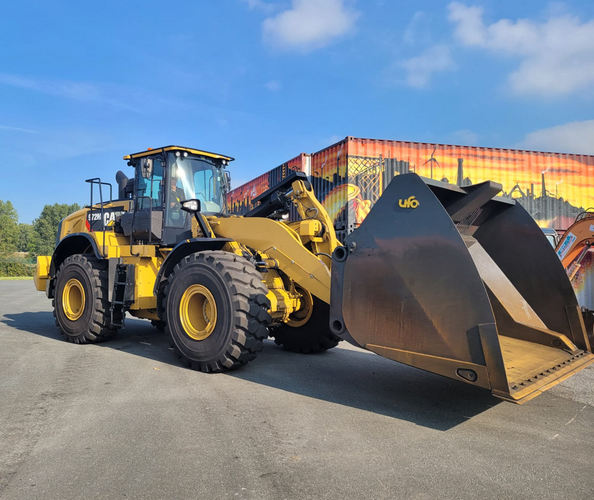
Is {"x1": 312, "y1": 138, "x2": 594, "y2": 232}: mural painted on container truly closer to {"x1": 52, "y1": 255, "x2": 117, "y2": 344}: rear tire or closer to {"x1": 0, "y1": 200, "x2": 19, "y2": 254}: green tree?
{"x1": 52, "y1": 255, "x2": 117, "y2": 344}: rear tire

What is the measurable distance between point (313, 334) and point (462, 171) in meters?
9.21

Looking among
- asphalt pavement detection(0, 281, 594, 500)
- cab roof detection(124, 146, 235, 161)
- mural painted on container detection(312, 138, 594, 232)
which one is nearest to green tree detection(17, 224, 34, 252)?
mural painted on container detection(312, 138, 594, 232)

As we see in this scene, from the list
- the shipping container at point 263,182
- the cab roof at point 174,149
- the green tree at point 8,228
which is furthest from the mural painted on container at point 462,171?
the green tree at point 8,228

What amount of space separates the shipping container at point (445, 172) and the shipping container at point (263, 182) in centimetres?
5

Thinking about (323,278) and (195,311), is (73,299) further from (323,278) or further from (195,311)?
(323,278)

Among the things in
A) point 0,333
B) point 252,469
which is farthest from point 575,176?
point 0,333

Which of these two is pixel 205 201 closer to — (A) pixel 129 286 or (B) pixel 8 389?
(A) pixel 129 286

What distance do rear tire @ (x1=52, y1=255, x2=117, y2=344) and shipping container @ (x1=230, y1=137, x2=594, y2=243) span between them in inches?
256

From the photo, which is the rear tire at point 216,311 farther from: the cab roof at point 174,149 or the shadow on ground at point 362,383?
the cab roof at point 174,149

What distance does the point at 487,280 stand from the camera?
4750 millimetres

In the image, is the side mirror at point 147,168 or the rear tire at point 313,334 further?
the side mirror at point 147,168

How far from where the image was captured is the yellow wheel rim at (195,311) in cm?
525

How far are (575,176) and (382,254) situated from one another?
522 inches

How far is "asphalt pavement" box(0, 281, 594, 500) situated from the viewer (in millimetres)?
2668
